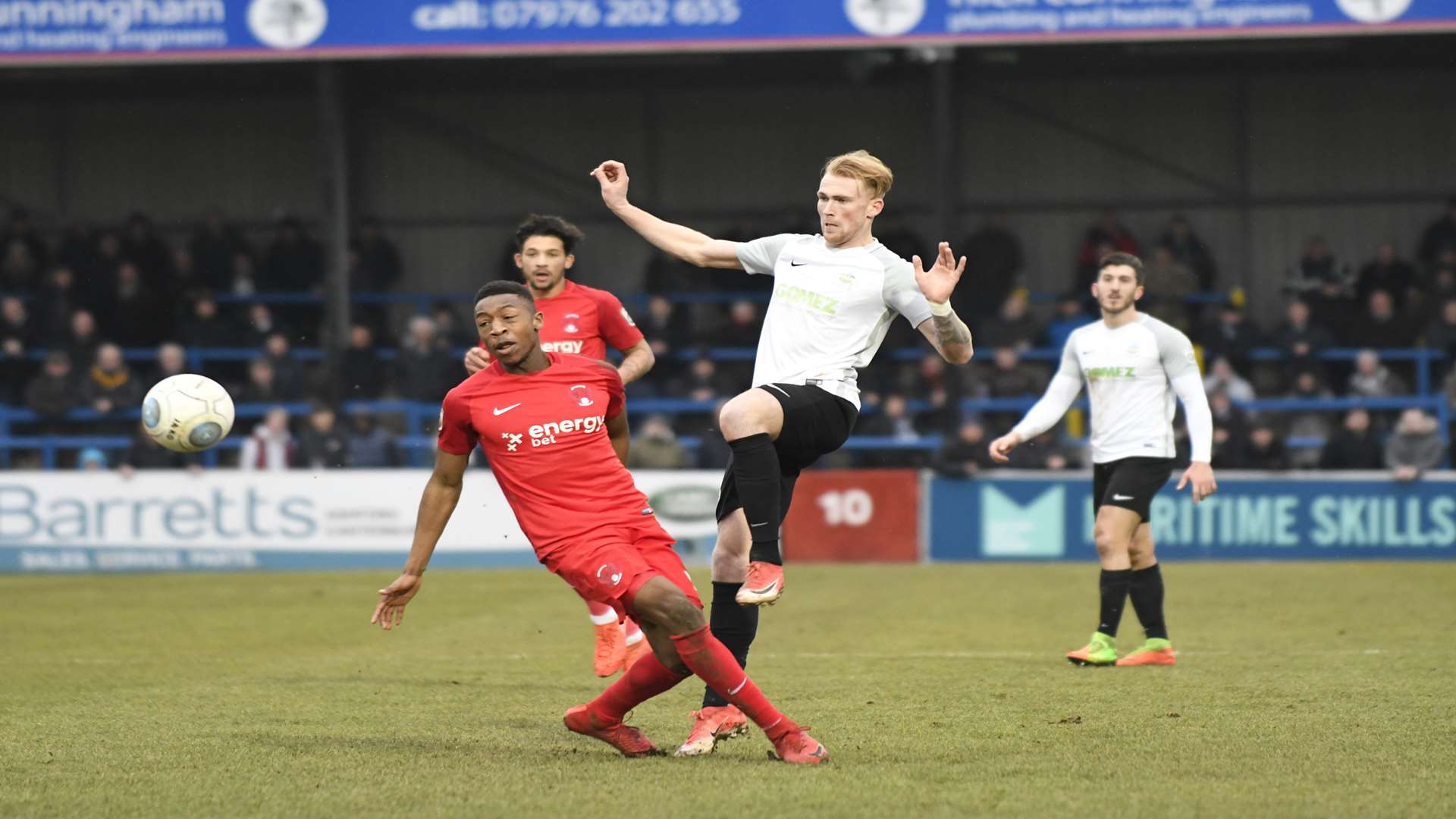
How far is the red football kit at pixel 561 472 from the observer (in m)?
5.81

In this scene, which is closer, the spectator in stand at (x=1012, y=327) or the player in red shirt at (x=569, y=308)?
the player in red shirt at (x=569, y=308)

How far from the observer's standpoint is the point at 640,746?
6.05m

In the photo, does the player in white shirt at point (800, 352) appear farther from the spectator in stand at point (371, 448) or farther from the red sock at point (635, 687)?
the spectator in stand at point (371, 448)

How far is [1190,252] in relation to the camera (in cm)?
2158

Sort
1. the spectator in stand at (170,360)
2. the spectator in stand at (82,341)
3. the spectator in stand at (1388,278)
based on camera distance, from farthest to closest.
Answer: the spectator in stand at (1388,278) → the spectator in stand at (82,341) → the spectator in stand at (170,360)

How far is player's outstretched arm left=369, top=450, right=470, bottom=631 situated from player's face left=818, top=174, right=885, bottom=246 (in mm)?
1516

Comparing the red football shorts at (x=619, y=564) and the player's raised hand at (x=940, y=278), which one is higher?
the player's raised hand at (x=940, y=278)

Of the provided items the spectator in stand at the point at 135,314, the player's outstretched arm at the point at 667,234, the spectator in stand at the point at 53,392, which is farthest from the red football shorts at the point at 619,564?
the spectator in stand at the point at 135,314

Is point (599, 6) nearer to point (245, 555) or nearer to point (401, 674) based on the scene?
point (245, 555)

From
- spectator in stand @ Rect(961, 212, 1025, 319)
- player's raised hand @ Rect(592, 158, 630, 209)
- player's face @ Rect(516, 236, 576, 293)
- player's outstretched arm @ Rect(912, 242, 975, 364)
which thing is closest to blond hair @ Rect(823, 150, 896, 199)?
player's outstretched arm @ Rect(912, 242, 975, 364)

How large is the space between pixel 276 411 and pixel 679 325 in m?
4.94

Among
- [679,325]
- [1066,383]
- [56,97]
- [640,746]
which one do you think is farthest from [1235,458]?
[56,97]

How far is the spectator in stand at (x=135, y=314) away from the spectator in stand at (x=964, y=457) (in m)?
9.44

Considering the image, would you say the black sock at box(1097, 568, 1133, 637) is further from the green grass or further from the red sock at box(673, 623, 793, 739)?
the red sock at box(673, 623, 793, 739)
